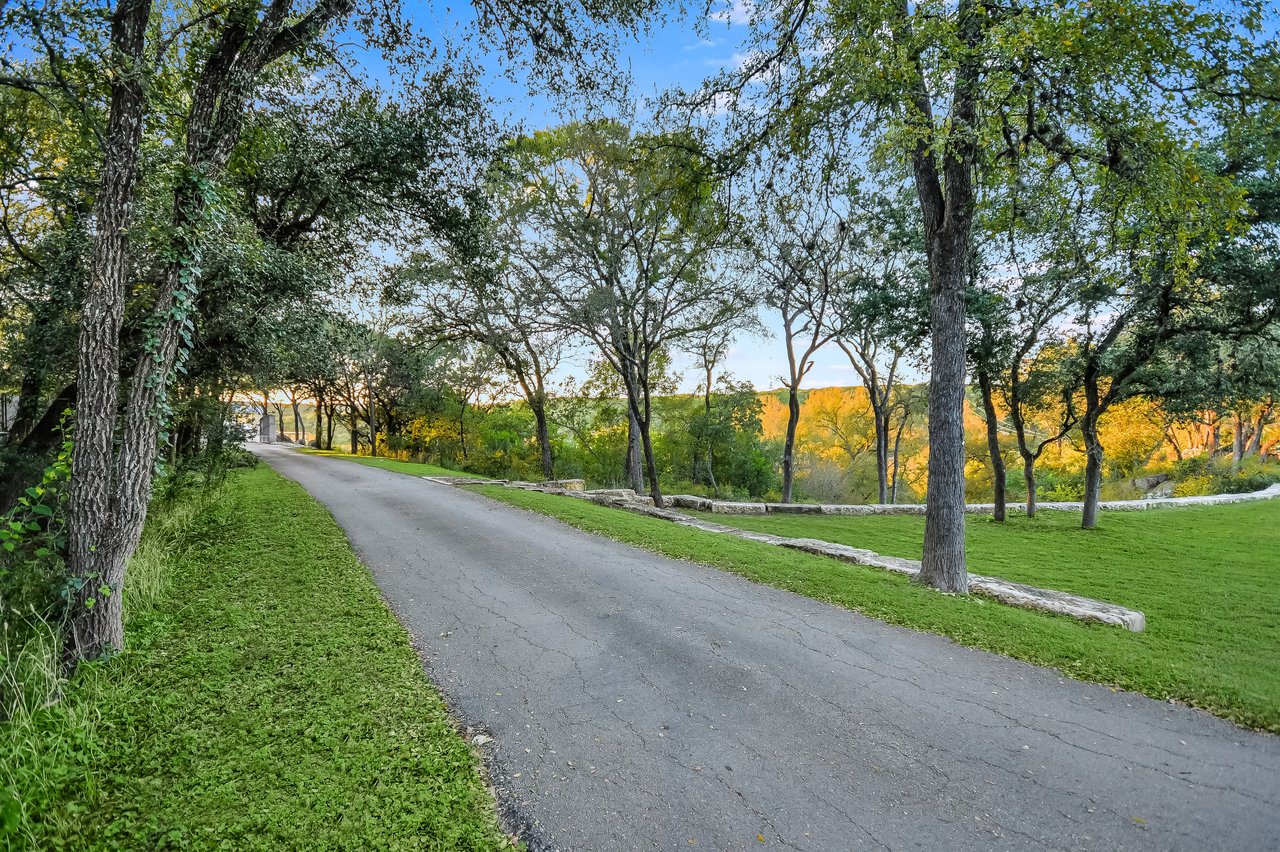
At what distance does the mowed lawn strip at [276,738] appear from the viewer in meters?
2.07

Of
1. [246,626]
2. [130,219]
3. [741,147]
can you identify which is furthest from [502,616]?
[741,147]

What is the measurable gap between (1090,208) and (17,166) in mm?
14980

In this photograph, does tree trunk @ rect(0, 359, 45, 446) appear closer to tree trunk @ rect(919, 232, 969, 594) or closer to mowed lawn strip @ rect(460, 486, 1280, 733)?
mowed lawn strip @ rect(460, 486, 1280, 733)

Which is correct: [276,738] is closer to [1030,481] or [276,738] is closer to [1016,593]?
[1016,593]

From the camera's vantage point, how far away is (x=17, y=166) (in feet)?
26.2

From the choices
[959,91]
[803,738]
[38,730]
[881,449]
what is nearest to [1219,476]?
[881,449]

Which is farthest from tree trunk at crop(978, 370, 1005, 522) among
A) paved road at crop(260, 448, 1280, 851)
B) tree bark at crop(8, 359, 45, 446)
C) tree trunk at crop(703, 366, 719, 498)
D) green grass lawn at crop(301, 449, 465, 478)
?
tree bark at crop(8, 359, 45, 446)

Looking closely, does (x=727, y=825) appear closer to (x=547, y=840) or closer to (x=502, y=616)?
(x=547, y=840)

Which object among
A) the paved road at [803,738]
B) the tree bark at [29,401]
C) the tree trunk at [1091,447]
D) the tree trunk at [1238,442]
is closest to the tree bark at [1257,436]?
the tree trunk at [1238,442]

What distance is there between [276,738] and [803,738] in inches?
109

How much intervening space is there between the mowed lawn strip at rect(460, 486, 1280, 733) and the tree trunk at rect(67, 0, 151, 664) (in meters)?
5.19

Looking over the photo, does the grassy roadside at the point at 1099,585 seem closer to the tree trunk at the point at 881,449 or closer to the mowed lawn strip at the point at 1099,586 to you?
the mowed lawn strip at the point at 1099,586

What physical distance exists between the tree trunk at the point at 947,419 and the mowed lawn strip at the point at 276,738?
5.18m

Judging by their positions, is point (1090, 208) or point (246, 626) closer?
point (246, 626)
